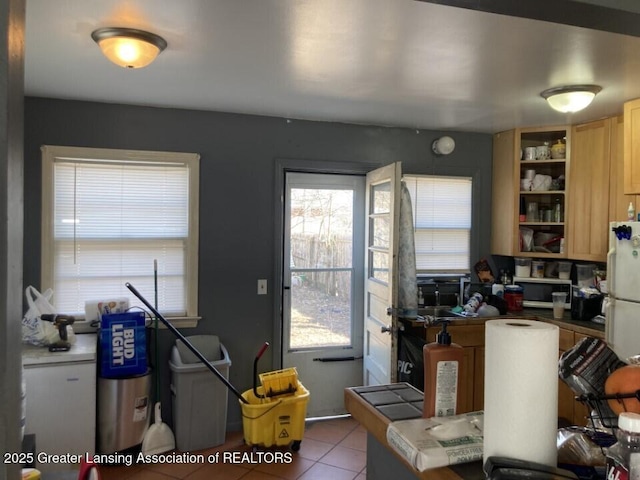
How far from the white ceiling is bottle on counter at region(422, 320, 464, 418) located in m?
1.35

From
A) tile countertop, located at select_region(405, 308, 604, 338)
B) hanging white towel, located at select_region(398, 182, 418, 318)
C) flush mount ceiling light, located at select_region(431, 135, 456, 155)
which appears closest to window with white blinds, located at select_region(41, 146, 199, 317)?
hanging white towel, located at select_region(398, 182, 418, 318)

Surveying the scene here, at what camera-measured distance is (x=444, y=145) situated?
13.4ft

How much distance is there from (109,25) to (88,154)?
1434 mm

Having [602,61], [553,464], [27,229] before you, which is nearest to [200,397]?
[27,229]

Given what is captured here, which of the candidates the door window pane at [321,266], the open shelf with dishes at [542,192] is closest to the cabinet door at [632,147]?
the open shelf with dishes at [542,192]

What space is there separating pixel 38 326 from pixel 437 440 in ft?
9.13

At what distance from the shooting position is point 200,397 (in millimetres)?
3320

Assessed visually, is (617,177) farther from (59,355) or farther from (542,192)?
(59,355)

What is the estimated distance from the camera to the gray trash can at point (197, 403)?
129 inches

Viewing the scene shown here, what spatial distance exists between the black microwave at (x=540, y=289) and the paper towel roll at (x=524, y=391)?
3.43 meters

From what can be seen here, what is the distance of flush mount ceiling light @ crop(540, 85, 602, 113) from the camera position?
9.55 feet

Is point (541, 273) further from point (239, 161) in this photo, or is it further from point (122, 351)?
point (122, 351)

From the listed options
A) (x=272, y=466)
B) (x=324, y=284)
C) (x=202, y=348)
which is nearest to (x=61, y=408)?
(x=202, y=348)

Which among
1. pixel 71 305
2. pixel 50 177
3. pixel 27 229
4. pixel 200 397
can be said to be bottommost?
pixel 200 397
